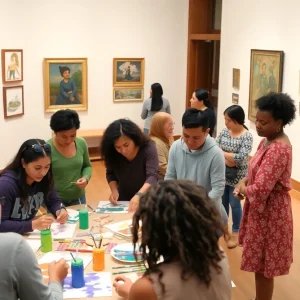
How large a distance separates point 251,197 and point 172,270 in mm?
1526

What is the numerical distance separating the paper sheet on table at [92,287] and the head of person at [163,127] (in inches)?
72.5

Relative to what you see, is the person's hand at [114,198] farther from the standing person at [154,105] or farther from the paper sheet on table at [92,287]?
the standing person at [154,105]

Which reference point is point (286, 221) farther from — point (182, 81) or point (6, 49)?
point (182, 81)

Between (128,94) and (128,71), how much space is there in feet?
1.45

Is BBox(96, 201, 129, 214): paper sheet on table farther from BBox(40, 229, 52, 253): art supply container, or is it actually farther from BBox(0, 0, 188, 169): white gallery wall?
BBox(0, 0, 188, 169): white gallery wall

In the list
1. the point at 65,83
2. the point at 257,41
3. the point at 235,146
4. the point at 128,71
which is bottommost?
the point at 235,146

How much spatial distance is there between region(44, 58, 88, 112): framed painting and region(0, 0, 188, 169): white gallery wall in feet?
0.35

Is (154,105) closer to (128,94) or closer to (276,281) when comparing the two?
(128,94)

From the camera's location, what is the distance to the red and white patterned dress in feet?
9.04

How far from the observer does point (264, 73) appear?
6695mm

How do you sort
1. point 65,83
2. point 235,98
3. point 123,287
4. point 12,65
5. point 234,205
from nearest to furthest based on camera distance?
point 123,287 → point 234,205 → point 12,65 → point 235,98 → point 65,83

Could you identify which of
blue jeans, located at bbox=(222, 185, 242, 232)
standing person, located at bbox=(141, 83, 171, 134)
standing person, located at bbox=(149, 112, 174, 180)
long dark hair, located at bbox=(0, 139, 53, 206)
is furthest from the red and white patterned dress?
standing person, located at bbox=(141, 83, 171, 134)

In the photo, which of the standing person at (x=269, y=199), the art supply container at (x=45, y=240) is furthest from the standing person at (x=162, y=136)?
the art supply container at (x=45, y=240)

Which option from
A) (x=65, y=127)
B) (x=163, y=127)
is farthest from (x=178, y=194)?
(x=163, y=127)
